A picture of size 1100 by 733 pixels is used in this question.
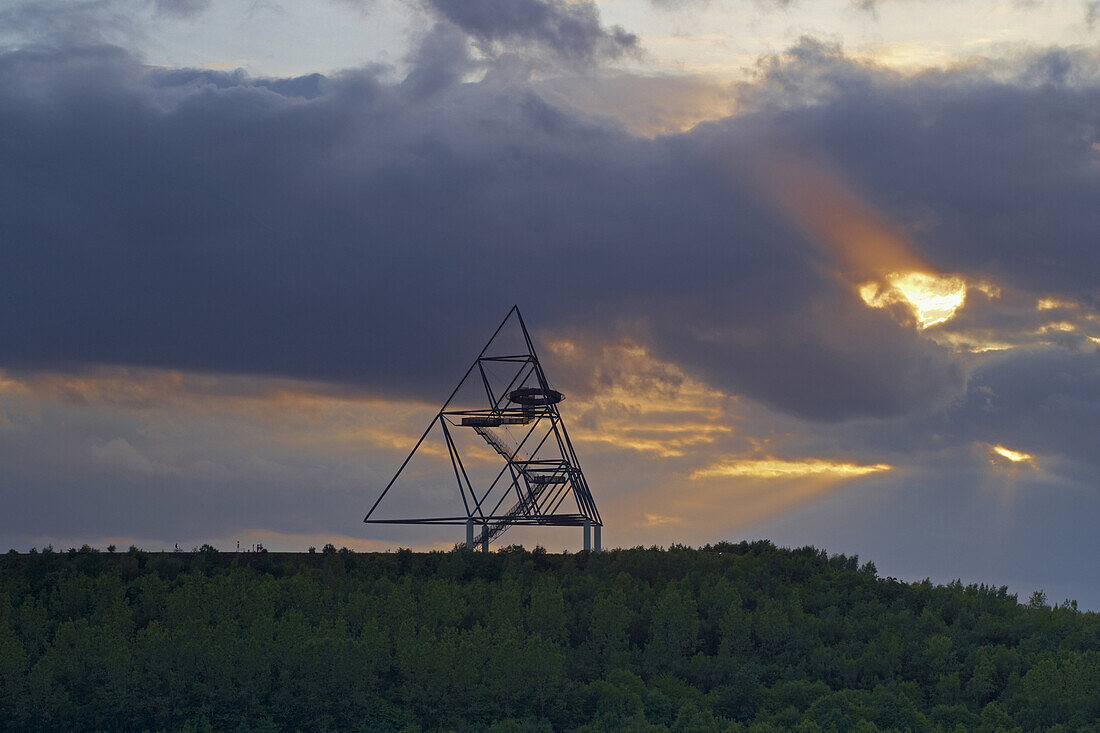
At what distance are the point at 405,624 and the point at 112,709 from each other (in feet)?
28.6

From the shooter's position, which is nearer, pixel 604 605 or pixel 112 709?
pixel 112 709

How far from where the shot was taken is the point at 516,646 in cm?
3406

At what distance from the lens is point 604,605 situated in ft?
128

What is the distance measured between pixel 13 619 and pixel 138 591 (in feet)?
17.4

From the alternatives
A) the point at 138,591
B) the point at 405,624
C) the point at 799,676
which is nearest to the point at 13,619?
the point at 138,591

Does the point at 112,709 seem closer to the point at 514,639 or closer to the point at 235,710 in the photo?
the point at 235,710

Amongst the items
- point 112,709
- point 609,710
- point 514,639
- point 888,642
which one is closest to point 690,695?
point 609,710

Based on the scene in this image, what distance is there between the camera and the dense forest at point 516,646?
30953 millimetres

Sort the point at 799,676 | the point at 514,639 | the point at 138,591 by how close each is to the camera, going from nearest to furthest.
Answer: the point at 514,639 < the point at 799,676 < the point at 138,591

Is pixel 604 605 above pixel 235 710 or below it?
above

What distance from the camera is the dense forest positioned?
30953 millimetres

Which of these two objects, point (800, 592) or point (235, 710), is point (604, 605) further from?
point (235, 710)

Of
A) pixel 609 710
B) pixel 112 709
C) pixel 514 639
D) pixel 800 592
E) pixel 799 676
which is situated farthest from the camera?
pixel 800 592

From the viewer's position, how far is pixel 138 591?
40875mm
